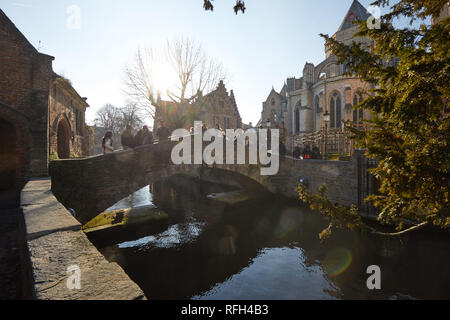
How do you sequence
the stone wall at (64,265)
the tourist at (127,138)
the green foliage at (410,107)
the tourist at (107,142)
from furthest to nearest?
the tourist at (127,138)
the tourist at (107,142)
the green foliage at (410,107)
the stone wall at (64,265)

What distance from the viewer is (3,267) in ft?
10.0

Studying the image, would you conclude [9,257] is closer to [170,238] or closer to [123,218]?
[170,238]

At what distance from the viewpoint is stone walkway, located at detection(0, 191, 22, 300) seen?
102 inches

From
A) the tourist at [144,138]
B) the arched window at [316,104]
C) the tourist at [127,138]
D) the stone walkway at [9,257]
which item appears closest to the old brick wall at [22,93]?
the tourist at [127,138]

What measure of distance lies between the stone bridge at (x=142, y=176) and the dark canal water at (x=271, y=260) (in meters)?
1.56

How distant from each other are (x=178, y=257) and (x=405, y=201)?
651 cm

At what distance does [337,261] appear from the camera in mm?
7262

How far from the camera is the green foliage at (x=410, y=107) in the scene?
2.57 meters

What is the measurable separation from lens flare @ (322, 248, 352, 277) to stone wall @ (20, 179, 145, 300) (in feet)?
20.7

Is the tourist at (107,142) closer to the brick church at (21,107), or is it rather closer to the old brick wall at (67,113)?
the brick church at (21,107)

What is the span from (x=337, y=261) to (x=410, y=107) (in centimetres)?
615

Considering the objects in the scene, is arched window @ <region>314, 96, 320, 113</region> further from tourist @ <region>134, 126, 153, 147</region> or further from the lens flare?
the lens flare

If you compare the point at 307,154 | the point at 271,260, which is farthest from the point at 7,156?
the point at 307,154

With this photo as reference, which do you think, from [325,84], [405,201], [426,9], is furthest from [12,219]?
[325,84]
